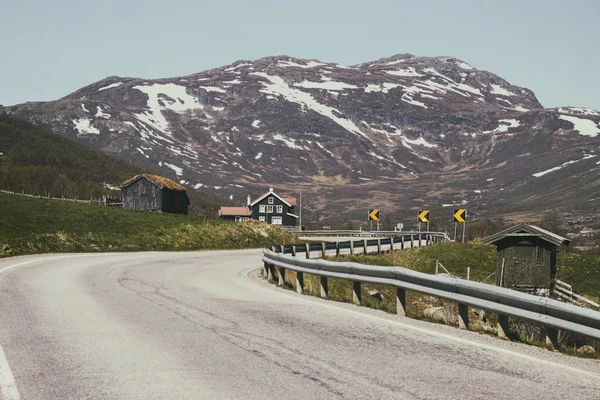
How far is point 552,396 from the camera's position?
278 inches

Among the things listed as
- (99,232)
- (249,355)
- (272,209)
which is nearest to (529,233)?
(99,232)

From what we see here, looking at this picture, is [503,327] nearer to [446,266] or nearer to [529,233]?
[529,233]

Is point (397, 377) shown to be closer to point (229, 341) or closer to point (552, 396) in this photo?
point (552, 396)

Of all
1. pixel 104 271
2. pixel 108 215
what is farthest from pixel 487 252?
pixel 104 271

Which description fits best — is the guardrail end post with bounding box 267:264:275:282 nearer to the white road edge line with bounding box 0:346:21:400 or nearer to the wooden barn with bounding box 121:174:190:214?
the white road edge line with bounding box 0:346:21:400

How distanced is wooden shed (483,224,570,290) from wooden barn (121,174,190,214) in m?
58.0

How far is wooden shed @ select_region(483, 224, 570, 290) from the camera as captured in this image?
40.0 metres

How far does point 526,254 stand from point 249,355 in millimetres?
35972

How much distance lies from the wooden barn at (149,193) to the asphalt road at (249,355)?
7851 cm

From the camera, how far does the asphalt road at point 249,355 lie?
7.17 metres

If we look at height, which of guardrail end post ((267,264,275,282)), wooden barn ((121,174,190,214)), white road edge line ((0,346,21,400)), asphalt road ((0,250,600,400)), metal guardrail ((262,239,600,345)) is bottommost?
guardrail end post ((267,264,275,282))

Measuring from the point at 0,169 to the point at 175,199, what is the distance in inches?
3707

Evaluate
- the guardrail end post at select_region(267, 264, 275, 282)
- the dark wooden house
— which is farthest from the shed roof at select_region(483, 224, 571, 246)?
the dark wooden house

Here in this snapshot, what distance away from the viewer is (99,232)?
44.6 meters
